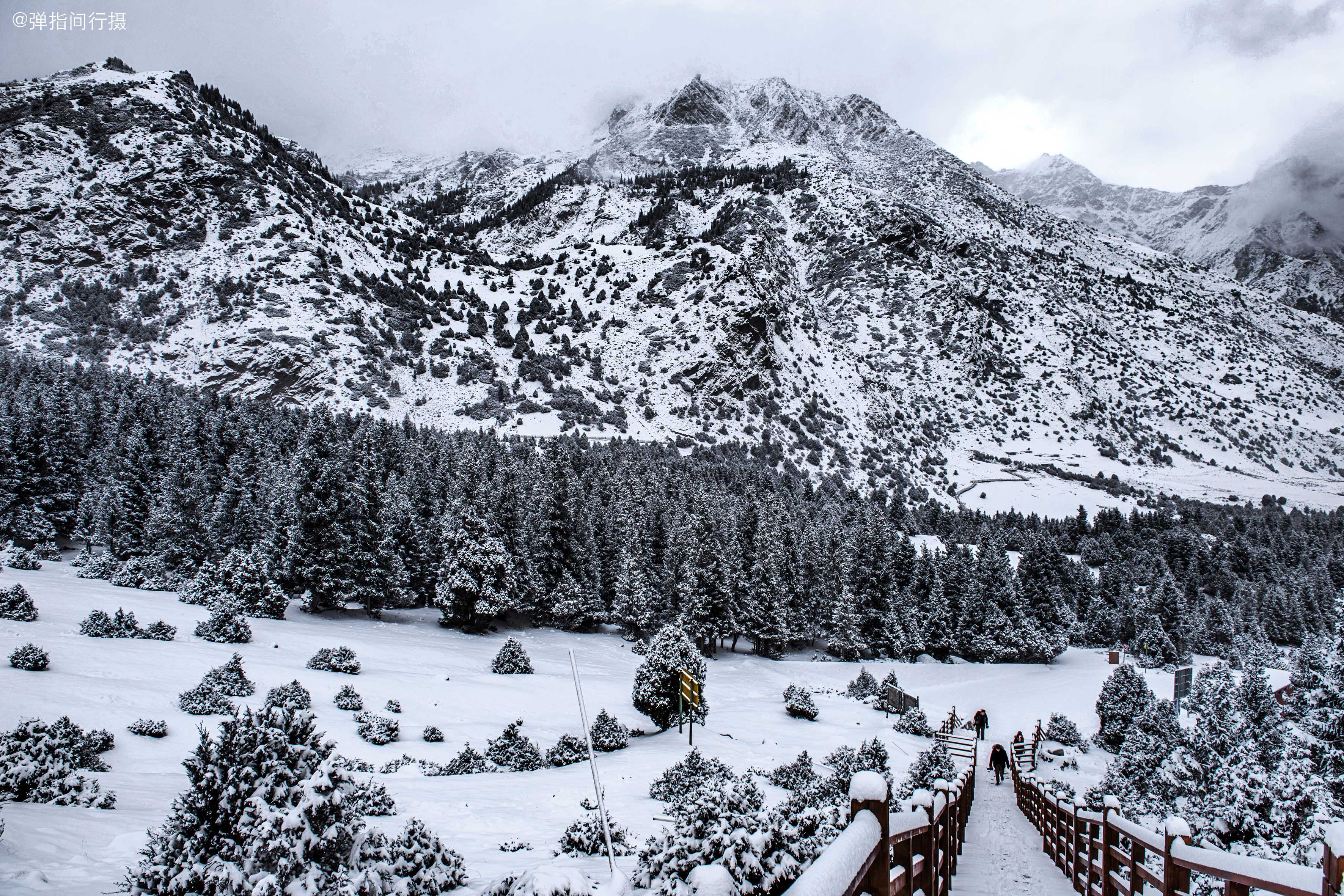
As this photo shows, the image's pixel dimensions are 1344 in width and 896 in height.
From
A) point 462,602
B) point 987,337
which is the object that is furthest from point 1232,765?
point 987,337

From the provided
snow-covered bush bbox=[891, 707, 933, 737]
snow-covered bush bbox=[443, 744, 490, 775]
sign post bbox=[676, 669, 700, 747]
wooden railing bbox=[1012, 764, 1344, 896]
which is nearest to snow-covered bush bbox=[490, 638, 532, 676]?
sign post bbox=[676, 669, 700, 747]

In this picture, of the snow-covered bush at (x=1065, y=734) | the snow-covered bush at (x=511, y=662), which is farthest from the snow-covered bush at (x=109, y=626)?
the snow-covered bush at (x=1065, y=734)

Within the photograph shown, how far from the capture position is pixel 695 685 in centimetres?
2364

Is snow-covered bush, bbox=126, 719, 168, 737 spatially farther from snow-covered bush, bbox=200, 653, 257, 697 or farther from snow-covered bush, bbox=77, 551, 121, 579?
snow-covered bush, bbox=77, 551, 121, 579

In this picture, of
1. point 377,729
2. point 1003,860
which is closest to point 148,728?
point 377,729

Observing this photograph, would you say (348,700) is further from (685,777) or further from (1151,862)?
(1151,862)

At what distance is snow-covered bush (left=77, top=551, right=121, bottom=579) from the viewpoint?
3741cm

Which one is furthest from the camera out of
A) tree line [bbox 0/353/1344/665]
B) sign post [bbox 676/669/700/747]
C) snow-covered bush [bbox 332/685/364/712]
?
tree line [bbox 0/353/1344/665]

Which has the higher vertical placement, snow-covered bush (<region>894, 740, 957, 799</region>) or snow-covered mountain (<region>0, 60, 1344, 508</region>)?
snow-covered mountain (<region>0, 60, 1344, 508</region>)

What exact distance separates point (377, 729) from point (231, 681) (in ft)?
14.5

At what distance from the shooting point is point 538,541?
4859cm

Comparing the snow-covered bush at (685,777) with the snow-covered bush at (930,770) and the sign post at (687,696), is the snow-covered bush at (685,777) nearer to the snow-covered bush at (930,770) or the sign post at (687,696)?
the sign post at (687,696)

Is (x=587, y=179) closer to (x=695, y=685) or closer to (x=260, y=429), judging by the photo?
(x=260, y=429)

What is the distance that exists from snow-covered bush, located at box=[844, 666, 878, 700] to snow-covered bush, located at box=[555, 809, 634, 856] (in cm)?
3062
